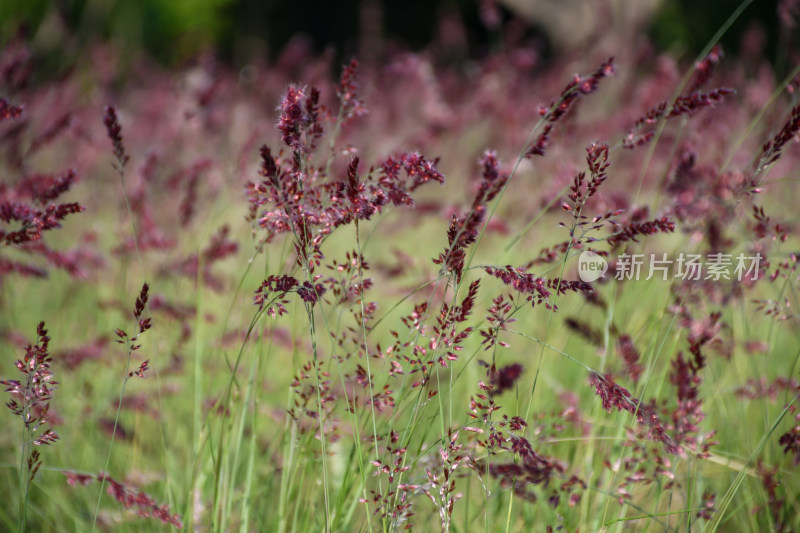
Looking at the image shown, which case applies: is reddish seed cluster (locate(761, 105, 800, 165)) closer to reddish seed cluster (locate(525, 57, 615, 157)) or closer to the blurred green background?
reddish seed cluster (locate(525, 57, 615, 157))

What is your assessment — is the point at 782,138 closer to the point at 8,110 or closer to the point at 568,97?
the point at 568,97

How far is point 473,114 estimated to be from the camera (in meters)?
4.16

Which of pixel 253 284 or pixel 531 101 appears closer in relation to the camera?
pixel 253 284

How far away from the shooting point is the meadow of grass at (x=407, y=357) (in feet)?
3.60

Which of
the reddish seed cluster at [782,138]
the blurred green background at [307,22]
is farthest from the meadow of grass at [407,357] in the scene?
the blurred green background at [307,22]

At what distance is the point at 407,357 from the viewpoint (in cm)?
115

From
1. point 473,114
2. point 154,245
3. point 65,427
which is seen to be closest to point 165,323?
point 154,245

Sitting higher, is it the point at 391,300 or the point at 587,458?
the point at 391,300

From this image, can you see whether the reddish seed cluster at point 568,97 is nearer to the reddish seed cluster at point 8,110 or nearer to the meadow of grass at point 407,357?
the meadow of grass at point 407,357

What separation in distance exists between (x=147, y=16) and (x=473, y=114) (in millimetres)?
10859

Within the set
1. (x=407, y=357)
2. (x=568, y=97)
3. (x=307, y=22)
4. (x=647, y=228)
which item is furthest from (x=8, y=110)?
(x=307, y=22)

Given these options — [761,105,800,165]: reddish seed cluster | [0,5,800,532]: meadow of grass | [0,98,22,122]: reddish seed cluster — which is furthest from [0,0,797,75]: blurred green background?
[761,105,800,165]: reddish seed cluster

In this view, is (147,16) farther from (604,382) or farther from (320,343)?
(604,382)

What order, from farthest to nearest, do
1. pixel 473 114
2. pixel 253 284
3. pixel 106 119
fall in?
pixel 473 114, pixel 253 284, pixel 106 119
